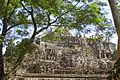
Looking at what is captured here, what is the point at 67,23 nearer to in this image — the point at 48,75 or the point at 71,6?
the point at 71,6

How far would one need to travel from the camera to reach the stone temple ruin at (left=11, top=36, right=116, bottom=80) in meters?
18.3

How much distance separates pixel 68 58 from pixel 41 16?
35.0ft

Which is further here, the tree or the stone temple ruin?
the stone temple ruin

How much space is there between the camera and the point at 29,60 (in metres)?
18.8

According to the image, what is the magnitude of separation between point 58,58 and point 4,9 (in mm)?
11296

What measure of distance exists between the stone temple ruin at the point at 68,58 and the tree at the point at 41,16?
489cm

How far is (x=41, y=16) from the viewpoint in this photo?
11.7m

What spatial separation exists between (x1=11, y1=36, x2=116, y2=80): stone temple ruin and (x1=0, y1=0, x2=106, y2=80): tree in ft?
16.1

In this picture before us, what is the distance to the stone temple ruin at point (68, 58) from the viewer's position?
18.3 m

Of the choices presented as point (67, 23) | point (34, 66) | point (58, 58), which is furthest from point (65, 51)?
point (67, 23)

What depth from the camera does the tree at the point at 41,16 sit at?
1094cm

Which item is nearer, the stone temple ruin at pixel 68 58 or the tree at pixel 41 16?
the tree at pixel 41 16

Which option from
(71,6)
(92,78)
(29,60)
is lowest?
(92,78)

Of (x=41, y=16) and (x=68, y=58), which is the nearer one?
(x=41, y=16)
